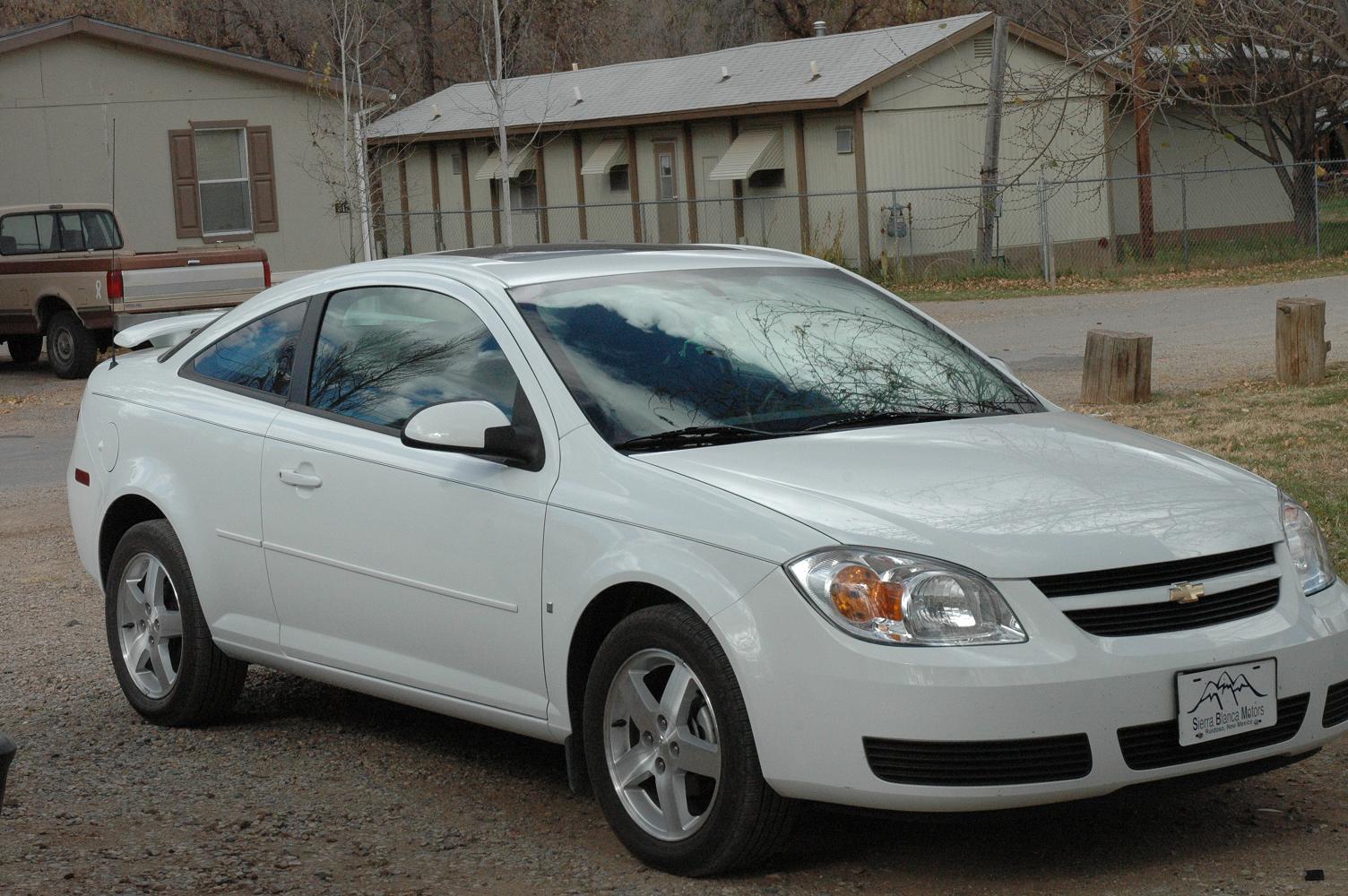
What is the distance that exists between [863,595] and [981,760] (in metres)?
0.46

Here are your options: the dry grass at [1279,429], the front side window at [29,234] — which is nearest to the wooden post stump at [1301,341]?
the dry grass at [1279,429]

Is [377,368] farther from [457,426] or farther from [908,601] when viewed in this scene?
[908,601]

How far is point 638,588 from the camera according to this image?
450 cm

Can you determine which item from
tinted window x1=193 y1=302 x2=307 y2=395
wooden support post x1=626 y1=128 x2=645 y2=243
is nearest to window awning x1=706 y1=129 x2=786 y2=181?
wooden support post x1=626 y1=128 x2=645 y2=243

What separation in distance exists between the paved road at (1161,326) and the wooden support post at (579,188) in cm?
1246

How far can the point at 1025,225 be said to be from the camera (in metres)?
32.2

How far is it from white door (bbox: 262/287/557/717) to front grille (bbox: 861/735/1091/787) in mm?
1129

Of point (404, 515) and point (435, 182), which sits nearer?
point (404, 515)

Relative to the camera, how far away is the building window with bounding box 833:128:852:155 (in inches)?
1238

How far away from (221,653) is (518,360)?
175 cm

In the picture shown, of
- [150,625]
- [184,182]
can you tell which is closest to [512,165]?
[184,182]

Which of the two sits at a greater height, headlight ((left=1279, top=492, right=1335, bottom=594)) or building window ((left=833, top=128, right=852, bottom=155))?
building window ((left=833, top=128, right=852, bottom=155))

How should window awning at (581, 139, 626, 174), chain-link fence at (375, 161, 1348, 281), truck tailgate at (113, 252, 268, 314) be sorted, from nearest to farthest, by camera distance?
truck tailgate at (113, 252, 268, 314)
chain-link fence at (375, 161, 1348, 281)
window awning at (581, 139, 626, 174)

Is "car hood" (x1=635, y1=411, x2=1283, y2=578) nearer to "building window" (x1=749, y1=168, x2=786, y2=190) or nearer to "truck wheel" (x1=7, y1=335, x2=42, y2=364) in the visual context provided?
"truck wheel" (x1=7, y1=335, x2=42, y2=364)
